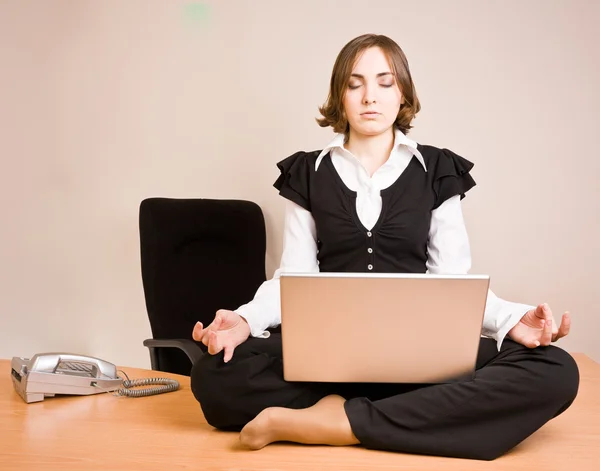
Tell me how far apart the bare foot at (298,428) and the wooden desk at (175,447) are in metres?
0.02

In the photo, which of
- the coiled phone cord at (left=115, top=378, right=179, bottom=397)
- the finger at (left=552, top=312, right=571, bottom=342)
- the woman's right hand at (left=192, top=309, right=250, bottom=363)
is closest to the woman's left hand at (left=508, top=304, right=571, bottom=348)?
the finger at (left=552, top=312, right=571, bottom=342)

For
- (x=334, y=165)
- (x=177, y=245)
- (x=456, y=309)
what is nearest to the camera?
(x=456, y=309)

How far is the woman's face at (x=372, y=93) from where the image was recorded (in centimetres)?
212

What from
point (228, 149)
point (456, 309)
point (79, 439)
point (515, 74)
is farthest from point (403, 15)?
point (79, 439)

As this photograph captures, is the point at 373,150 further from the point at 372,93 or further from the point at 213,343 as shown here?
the point at 213,343

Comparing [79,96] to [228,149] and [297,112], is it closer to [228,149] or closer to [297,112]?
[228,149]

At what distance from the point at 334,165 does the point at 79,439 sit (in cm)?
104

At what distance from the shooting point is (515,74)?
280cm

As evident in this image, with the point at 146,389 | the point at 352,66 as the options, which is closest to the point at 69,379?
the point at 146,389

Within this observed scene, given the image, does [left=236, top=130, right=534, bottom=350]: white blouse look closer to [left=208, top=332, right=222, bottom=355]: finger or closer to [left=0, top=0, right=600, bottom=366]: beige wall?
[left=208, top=332, right=222, bottom=355]: finger

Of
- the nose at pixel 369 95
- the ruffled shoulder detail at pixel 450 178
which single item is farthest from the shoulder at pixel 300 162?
the ruffled shoulder detail at pixel 450 178

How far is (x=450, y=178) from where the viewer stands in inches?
85.0

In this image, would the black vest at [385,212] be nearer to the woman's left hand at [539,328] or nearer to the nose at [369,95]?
the nose at [369,95]

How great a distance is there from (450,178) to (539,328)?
575 millimetres
